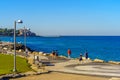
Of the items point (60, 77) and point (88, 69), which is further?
point (88, 69)

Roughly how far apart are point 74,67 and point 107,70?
4.58m

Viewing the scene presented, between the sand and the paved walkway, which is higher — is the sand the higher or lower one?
the lower one

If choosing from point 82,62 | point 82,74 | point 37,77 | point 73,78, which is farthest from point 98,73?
point 82,62

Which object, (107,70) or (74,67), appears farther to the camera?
(74,67)

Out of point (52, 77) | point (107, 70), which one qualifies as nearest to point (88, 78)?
point (52, 77)

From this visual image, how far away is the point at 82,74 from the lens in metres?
34.9

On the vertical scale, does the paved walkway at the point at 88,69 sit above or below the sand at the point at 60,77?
above

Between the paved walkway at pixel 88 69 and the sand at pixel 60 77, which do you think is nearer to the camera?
the sand at pixel 60 77

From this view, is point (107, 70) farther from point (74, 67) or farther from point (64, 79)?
point (64, 79)

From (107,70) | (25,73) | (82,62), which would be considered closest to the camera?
(25,73)

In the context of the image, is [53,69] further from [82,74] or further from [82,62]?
[82,62]

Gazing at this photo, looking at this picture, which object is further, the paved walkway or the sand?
the paved walkway

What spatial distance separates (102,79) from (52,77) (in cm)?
493

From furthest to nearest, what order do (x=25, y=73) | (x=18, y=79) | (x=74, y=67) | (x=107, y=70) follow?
(x=74, y=67)
(x=107, y=70)
(x=25, y=73)
(x=18, y=79)
